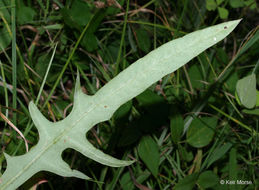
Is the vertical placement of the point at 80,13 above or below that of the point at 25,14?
below

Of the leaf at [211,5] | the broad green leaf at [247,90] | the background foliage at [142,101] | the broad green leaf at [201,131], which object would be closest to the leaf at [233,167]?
the background foliage at [142,101]

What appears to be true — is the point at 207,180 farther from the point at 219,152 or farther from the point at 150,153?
the point at 150,153

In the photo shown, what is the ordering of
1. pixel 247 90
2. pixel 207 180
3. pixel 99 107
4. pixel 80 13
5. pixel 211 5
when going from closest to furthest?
pixel 99 107 → pixel 247 90 → pixel 207 180 → pixel 80 13 → pixel 211 5

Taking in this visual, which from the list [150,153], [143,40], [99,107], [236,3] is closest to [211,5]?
[236,3]

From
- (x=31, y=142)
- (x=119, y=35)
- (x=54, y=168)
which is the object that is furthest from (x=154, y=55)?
(x=119, y=35)

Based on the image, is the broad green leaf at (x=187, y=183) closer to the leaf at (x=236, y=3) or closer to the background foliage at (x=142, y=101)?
the background foliage at (x=142, y=101)

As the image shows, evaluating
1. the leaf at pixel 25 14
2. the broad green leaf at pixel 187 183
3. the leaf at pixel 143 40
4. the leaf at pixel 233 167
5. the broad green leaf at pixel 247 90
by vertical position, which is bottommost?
the leaf at pixel 233 167

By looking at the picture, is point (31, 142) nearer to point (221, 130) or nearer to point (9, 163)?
point (9, 163)
